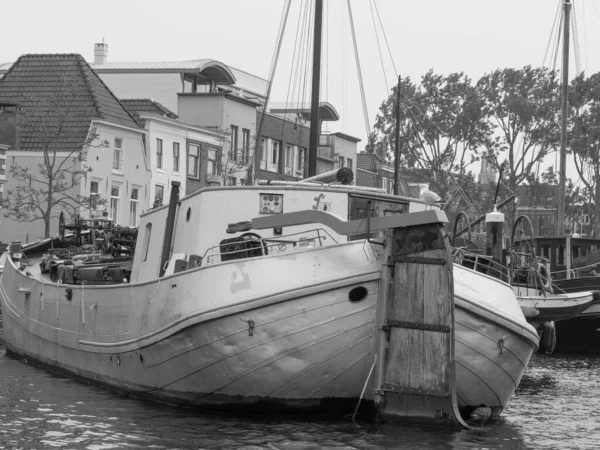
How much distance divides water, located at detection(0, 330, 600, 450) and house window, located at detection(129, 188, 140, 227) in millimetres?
31553

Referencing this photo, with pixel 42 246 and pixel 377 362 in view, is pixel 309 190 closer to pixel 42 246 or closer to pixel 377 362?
pixel 377 362

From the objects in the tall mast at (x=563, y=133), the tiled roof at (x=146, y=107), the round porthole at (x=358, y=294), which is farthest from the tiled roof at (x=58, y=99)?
the round porthole at (x=358, y=294)

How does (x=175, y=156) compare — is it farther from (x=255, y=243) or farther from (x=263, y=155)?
(x=255, y=243)

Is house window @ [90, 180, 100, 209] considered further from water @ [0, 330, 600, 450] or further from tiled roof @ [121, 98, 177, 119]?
water @ [0, 330, 600, 450]

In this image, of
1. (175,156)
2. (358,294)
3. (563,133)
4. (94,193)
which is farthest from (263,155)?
(358,294)

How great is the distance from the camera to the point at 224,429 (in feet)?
45.6

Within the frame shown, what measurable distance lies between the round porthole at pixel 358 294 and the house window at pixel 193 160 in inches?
1596

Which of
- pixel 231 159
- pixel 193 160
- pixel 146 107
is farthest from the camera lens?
pixel 231 159

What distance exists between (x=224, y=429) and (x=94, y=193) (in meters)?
33.4

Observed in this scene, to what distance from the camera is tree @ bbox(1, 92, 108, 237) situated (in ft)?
143

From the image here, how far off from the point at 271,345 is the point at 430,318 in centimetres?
185

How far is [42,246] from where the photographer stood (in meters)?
27.6

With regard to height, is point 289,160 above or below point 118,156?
above

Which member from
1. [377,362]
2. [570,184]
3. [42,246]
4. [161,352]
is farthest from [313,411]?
[570,184]
